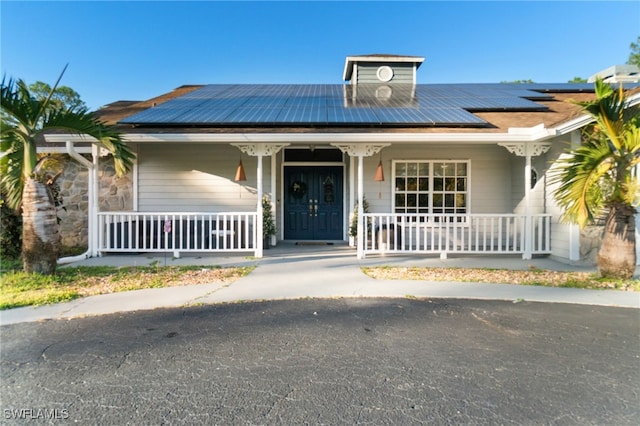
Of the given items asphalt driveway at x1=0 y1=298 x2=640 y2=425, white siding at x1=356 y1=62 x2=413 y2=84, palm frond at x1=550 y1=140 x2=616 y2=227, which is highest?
white siding at x1=356 y1=62 x2=413 y2=84

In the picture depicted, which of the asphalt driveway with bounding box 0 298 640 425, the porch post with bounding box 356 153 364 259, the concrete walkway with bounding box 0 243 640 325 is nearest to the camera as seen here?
the asphalt driveway with bounding box 0 298 640 425

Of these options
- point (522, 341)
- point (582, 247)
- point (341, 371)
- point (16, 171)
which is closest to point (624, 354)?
point (522, 341)

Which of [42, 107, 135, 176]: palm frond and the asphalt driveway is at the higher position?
[42, 107, 135, 176]: palm frond

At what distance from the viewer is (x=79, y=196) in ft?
29.3

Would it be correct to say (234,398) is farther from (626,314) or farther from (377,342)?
(626,314)

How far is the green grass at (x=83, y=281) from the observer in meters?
4.56

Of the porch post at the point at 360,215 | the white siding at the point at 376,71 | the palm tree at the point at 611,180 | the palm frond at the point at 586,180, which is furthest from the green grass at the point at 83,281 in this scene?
the white siding at the point at 376,71

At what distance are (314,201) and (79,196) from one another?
6.13m

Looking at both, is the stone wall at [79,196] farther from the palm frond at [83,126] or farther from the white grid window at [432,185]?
the white grid window at [432,185]

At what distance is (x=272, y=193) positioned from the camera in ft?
30.5

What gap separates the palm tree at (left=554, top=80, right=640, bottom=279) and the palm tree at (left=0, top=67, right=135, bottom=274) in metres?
7.91

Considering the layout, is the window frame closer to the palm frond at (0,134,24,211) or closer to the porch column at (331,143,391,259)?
the porch column at (331,143,391,259)

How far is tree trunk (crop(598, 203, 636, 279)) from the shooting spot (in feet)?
17.7

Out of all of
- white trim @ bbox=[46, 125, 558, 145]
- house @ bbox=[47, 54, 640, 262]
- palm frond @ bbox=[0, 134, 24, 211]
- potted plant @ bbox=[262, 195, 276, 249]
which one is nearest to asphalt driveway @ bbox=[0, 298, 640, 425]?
palm frond @ bbox=[0, 134, 24, 211]
